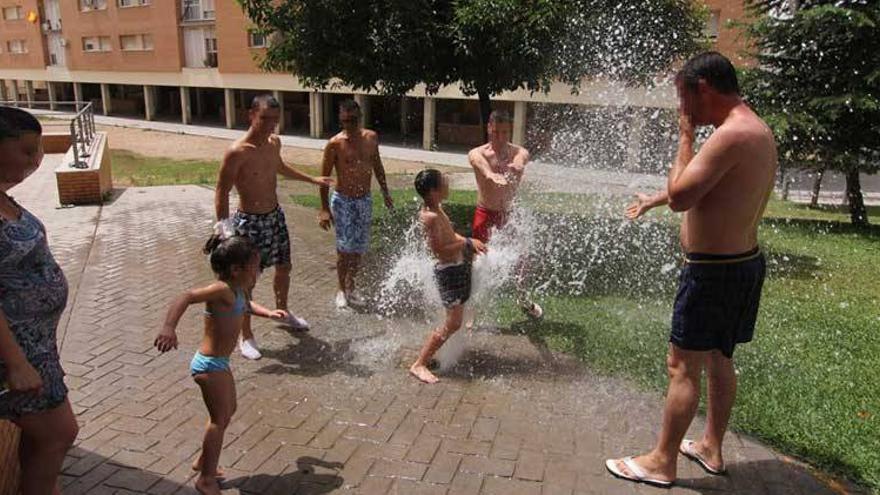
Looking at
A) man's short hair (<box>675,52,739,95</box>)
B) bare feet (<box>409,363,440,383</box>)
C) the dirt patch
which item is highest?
man's short hair (<box>675,52,739,95</box>)

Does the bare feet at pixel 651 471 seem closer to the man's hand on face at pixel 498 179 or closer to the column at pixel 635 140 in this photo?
the man's hand on face at pixel 498 179

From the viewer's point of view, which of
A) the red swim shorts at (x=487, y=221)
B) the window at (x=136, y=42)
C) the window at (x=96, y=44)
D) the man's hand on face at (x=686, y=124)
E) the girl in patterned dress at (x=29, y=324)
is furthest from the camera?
the window at (x=96, y=44)

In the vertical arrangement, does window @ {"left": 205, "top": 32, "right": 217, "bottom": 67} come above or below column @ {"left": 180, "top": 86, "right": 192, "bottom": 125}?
above

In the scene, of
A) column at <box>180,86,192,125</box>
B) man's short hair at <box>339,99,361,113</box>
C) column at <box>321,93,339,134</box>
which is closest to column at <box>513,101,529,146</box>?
column at <box>321,93,339,134</box>

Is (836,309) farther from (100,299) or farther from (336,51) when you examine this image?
(100,299)

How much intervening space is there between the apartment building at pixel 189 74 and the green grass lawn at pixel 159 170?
27.6 feet

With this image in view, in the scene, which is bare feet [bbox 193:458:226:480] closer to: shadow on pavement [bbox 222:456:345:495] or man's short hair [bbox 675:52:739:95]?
shadow on pavement [bbox 222:456:345:495]

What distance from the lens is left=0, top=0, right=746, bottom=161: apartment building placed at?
97.5 feet

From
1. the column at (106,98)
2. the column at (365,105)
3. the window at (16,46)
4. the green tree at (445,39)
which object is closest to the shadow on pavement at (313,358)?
the green tree at (445,39)

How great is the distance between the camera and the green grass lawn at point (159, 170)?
15336 millimetres

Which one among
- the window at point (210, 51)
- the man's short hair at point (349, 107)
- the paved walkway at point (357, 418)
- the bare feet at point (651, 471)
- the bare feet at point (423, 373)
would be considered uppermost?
the window at point (210, 51)

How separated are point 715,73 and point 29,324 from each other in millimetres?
3061

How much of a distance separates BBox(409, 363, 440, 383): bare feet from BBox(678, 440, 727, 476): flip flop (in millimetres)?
Result: 1643

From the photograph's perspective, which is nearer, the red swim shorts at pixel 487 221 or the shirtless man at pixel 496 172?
the shirtless man at pixel 496 172
